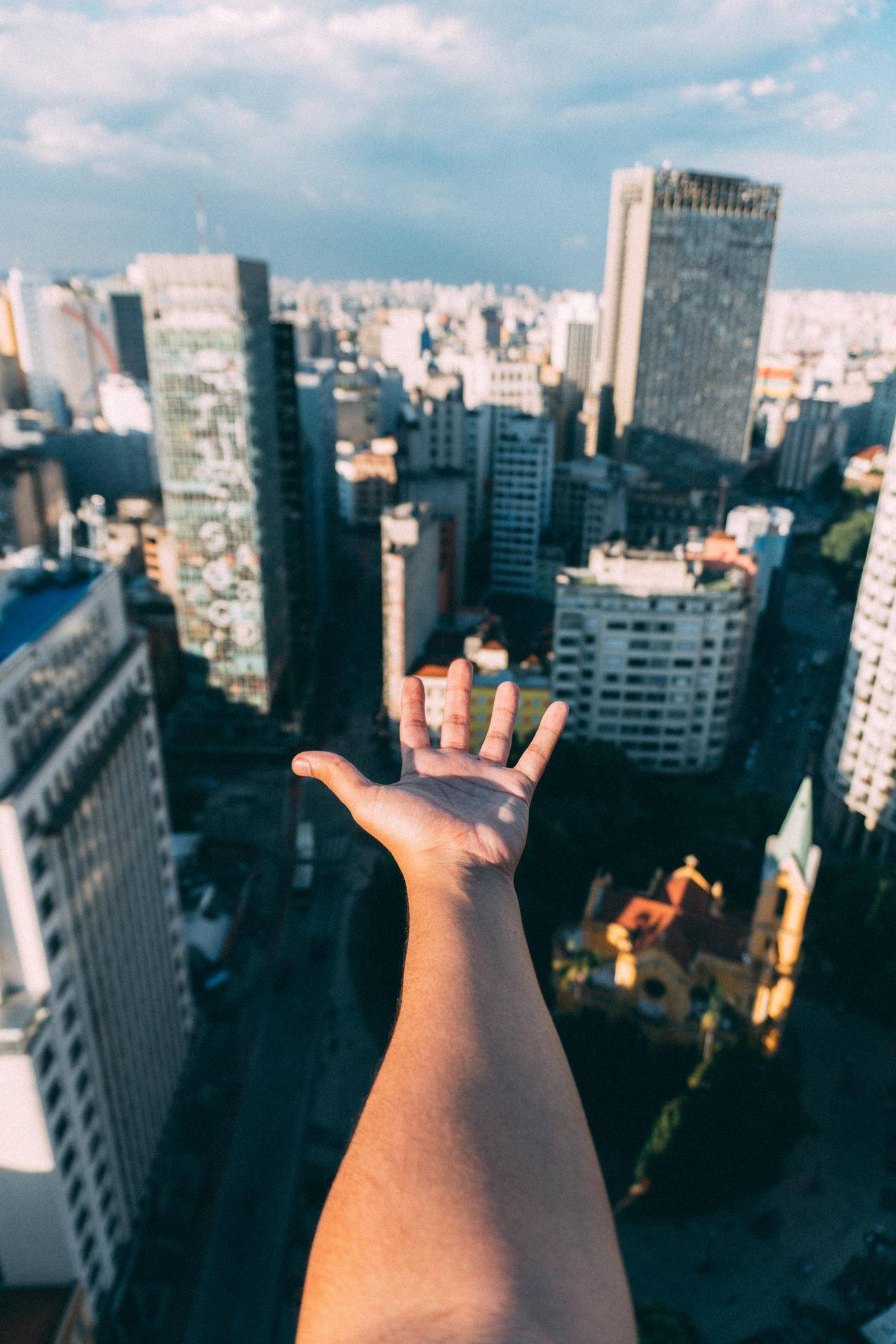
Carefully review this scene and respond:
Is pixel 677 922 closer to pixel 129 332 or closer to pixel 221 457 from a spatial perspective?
pixel 221 457

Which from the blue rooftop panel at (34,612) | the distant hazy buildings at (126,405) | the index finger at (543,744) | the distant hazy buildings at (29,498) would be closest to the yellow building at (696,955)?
the blue rooftop panel at (34,612)

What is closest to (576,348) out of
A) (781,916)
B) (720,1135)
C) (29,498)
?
(29,498)

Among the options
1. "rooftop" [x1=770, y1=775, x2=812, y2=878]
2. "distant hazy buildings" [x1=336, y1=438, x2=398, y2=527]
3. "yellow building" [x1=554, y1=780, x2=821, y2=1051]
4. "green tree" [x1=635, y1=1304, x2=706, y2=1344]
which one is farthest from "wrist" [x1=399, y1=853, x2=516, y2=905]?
"distant hazy buildings" [x1=336, y1=438, x2=398, y2=527]

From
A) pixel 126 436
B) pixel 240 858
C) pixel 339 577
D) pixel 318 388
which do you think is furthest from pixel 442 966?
pixel 126 436

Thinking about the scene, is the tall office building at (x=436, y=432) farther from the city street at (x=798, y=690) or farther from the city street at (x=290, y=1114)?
the city street at (x=290, y=1114)

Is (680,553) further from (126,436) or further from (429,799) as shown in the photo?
(126,436)
